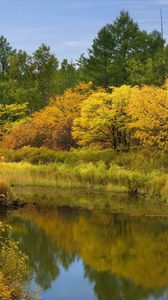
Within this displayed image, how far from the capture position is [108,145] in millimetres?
45094

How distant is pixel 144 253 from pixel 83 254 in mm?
2355

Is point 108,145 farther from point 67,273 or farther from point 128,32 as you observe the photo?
point 67,273

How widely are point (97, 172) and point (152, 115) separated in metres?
5.26

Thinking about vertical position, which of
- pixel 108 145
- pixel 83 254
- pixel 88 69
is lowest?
pixel 83 254

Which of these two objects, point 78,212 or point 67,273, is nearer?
point 67,273

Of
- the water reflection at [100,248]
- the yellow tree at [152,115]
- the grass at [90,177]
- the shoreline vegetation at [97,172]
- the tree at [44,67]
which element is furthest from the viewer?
the tree at [44,67]

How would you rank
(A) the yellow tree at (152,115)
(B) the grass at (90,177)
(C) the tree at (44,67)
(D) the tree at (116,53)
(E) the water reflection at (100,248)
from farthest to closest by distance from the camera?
(C) the tree at (44,67) → (D) the tree at (116,53) → (A) the yellow tree at (152,115) → (B) the grass at (90,177) → (E) the water reflection at (100,248)

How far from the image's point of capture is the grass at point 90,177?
33.1m

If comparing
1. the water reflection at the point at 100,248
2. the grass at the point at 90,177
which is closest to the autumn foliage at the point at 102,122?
the grass at the point at 90,177

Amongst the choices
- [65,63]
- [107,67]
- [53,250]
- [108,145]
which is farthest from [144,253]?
[65,63]

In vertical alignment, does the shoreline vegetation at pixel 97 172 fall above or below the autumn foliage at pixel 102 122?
below

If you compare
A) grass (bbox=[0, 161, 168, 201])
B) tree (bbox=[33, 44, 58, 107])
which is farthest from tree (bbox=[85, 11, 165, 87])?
grass (bbox=[0, 161, 168, 201])

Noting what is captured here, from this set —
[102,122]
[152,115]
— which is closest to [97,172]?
[152,115]

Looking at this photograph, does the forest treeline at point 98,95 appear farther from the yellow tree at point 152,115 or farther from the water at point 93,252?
the water at point 93,252
